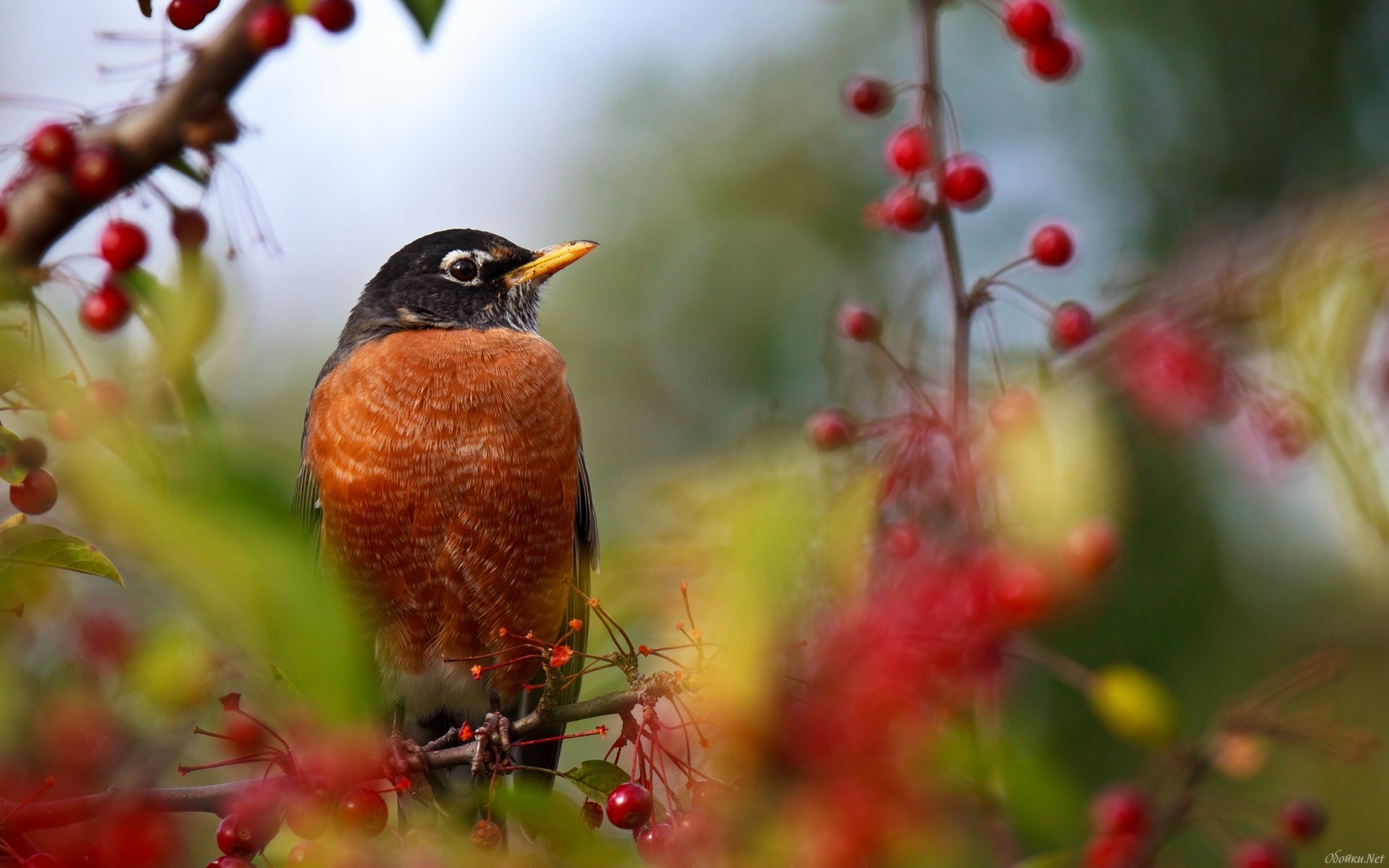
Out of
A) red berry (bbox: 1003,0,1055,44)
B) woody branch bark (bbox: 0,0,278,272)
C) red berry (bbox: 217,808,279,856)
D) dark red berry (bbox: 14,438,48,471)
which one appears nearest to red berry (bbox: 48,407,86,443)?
dark red berry (bbox: 14,438,48,471)

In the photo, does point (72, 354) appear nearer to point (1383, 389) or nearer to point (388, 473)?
point (388, 473)

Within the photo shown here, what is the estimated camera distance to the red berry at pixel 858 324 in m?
3.06

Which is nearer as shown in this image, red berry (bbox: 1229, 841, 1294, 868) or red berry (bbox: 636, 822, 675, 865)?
red berry (bbox: 636, 822, 675, 865)

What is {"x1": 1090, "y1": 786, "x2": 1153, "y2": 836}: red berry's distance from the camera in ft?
9.43

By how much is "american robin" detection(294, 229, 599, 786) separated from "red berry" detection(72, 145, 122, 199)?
174 cm

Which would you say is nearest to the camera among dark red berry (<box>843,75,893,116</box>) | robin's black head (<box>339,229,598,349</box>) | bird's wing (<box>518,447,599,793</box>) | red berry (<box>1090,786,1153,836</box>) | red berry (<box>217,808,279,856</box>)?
red berry (<box>217,808,279,856</box>)

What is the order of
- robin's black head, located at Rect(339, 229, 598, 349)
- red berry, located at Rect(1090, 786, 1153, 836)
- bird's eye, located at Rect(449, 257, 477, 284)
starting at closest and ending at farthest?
red berry, located at Rect(1090, 786, 1153, 836) < robin's black head, located at Rect(339, 229, 598, 349) < bird's eye, located at Rect(449, 257, 477, 284)

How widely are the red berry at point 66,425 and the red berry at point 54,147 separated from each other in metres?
0.55

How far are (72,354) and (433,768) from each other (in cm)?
117

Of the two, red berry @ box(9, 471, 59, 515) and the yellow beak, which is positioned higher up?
the yellow beak

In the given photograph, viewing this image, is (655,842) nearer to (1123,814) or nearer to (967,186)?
(1123,814)

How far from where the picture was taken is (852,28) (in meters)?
12.6

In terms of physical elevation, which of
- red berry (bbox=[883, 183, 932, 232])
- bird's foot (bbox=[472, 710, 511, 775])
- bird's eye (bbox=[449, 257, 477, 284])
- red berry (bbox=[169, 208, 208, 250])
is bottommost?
bird's foot (bbox=[472, 710, 511, 775])

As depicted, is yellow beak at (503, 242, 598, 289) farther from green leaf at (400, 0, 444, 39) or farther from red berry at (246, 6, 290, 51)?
green leaf at (400, 0, 444, 39)
